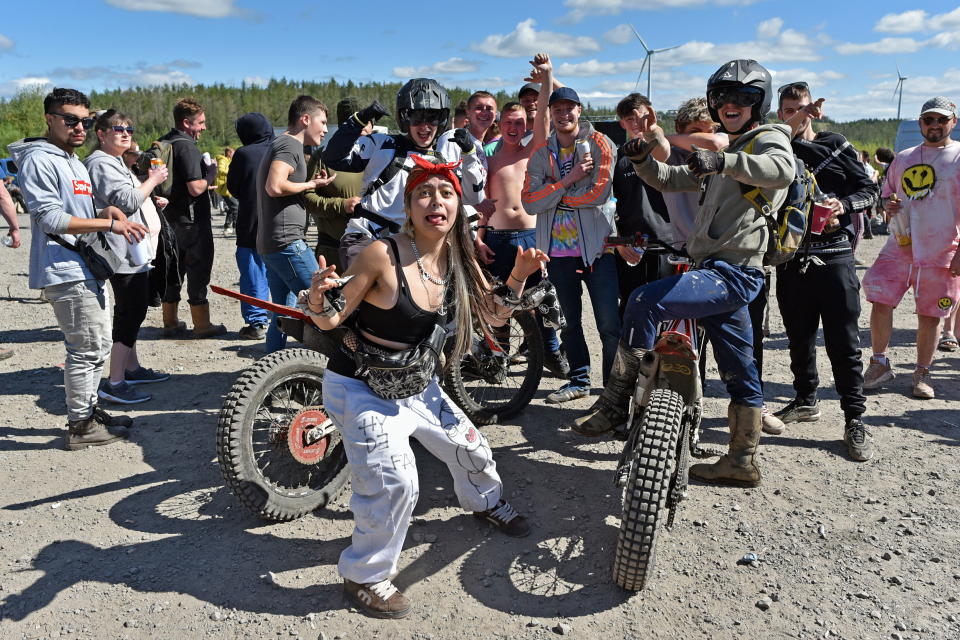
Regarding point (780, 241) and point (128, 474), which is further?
point (128, 474)

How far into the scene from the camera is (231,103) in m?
85.6

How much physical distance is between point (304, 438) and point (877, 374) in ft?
15.0

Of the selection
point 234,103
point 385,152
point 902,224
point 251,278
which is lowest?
point 251,278

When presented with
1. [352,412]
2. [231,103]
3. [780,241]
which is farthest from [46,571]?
[231,103]

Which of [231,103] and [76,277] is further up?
[231,103]

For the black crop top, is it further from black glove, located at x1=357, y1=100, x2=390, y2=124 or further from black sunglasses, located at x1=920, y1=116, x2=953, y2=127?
black sunglasses, located at x1=920, y1=116, x2=953, y2=127

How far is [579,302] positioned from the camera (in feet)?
16.8

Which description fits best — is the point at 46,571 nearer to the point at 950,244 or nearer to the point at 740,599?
the point at 740,599

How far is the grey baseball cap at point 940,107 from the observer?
5047 millimetres

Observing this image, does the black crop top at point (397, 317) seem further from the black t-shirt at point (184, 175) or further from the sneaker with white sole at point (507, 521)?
the black t-shirt at point (184, 175)

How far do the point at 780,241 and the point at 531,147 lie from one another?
231 centimetres

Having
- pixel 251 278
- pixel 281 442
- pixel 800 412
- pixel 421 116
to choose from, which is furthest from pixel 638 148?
pixel 251 278

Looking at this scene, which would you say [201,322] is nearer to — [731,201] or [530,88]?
[530,88]

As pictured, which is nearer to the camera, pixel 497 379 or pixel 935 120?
pixel 497 379
